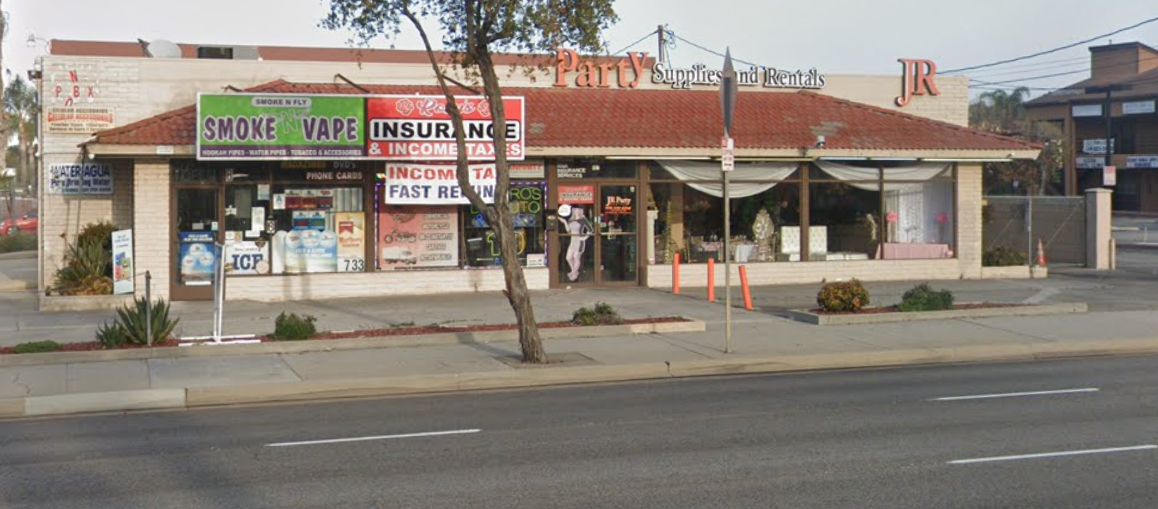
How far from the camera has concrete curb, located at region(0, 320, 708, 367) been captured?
1505 cm

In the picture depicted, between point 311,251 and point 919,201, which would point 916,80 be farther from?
point 311,251

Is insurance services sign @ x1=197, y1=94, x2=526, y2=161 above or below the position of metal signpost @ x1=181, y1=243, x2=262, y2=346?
above

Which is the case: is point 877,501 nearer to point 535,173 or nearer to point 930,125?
point 535,173

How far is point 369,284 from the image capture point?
2317 centimetres

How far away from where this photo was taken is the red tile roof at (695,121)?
944 inches

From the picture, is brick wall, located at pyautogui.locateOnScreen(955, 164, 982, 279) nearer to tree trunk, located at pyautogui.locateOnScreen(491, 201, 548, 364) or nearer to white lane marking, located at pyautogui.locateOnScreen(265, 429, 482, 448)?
A: tree trunk, located at pyautogui.locateOnScreen(491, 201, 548, 364)

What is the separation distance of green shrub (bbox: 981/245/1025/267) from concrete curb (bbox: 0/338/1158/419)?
34.7 ft

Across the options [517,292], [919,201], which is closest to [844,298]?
[517,292]

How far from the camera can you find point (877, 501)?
25.9 ft

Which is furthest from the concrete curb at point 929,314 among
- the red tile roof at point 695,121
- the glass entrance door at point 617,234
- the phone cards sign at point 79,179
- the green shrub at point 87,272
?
the phone cards sign at point 79,179

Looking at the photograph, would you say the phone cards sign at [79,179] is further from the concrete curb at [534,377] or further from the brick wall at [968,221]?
the brick wall at [968,221]

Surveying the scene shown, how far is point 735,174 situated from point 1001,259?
23.4ft

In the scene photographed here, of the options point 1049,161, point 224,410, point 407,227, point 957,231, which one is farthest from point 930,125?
point 1049,161

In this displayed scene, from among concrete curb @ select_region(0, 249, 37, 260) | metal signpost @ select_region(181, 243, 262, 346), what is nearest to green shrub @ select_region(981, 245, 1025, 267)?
metal signpost @ select_region(181, 243, 262, 346)
